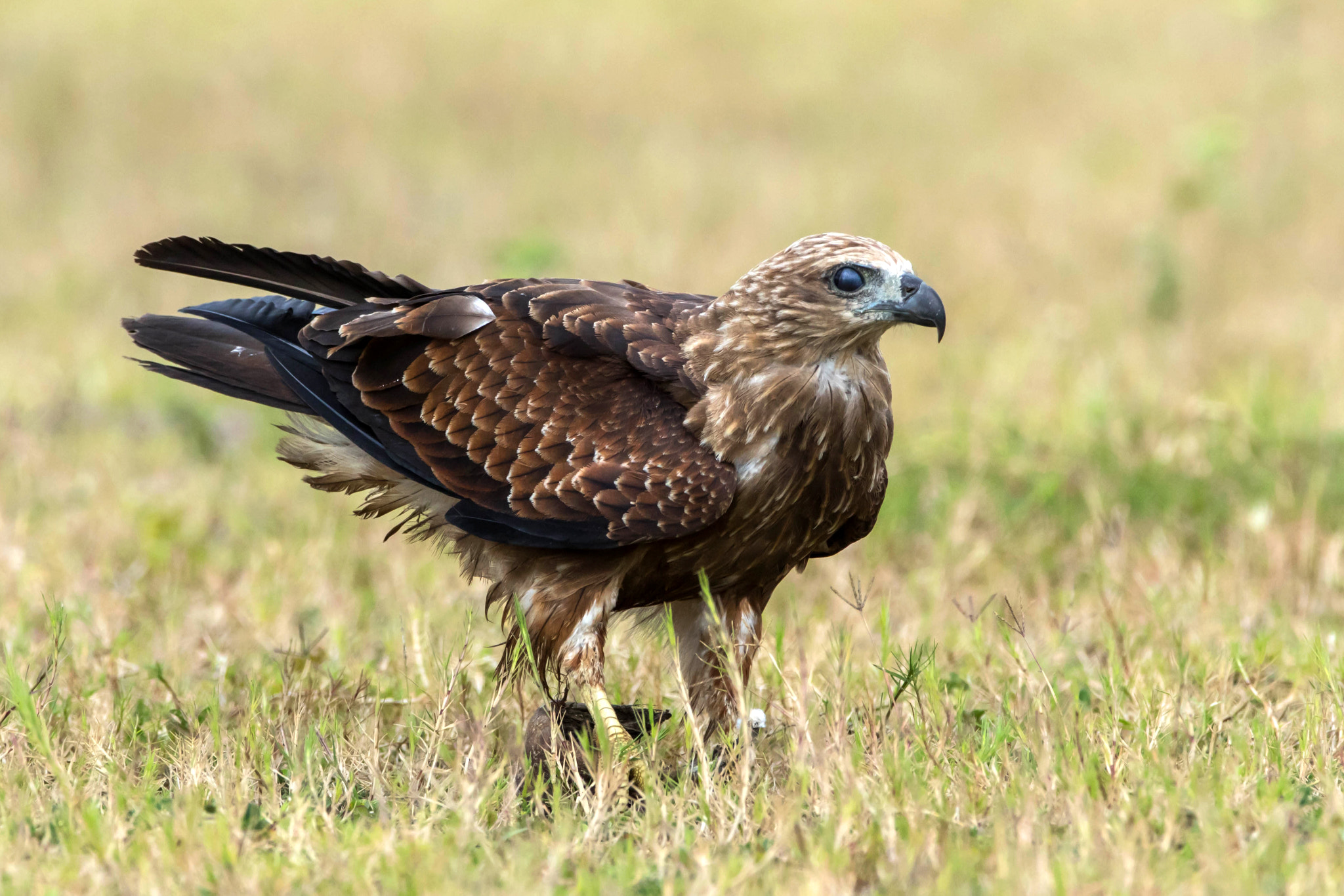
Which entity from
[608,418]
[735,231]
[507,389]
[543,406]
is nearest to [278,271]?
[507,389]

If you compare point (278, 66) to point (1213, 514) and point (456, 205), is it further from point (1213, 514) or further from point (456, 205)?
point (1213, 514)

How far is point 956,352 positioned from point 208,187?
757 centimetres

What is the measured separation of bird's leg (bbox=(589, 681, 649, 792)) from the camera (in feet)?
11.4

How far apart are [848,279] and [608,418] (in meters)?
0.76

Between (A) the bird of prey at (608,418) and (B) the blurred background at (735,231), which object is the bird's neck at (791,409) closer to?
(A) the bird of prey at (608,418)

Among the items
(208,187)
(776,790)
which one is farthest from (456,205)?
(776,790)

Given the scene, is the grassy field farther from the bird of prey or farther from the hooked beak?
the hooked beak

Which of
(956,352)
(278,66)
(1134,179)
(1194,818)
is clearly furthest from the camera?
(278,66)

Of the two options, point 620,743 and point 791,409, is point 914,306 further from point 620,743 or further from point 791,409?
point 620,743

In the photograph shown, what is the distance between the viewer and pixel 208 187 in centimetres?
1303

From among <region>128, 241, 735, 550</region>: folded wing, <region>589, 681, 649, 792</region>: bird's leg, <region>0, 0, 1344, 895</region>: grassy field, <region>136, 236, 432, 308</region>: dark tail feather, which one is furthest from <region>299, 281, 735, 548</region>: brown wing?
<region>0, 0, 1344, 895</region>: grassy field

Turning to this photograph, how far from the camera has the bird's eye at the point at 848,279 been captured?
377 centimetres

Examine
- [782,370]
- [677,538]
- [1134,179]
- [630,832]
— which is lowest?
[630,832]

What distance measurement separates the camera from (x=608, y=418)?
394cm
